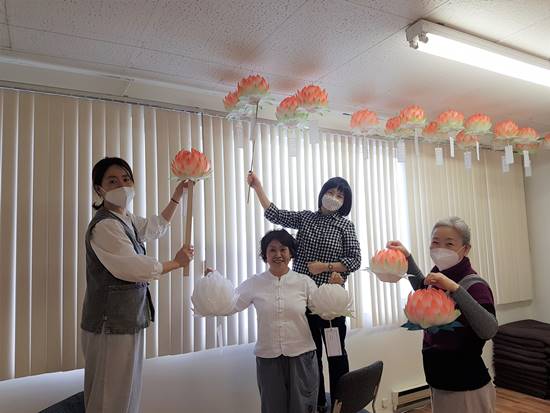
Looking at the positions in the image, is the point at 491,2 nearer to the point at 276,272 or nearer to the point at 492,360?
the point at 276,272

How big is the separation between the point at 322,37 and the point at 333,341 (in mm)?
1494

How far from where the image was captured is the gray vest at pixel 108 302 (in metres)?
1.70

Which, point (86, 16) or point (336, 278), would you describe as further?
point (336, 278)

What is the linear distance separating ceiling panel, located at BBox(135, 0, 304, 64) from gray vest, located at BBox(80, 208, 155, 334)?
0.86 meters

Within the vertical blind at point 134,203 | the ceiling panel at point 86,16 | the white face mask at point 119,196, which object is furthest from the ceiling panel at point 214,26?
the white face mask at point 119,196

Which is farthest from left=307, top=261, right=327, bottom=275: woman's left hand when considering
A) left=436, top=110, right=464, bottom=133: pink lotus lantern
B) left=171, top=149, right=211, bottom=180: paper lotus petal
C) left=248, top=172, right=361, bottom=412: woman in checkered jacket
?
left=436, top=110, right=464, bottom=133: pink lotus lantern

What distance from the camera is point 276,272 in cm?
221

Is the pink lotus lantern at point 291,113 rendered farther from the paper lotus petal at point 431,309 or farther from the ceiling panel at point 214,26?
the paper lotus petal at point 431,309

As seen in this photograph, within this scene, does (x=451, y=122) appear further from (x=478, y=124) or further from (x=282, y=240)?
(x=282, y=240)

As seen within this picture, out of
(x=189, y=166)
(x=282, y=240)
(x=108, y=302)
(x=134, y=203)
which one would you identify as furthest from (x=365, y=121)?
(x=108, y=302)

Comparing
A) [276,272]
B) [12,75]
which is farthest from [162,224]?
[12,75]

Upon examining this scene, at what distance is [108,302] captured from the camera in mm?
1704

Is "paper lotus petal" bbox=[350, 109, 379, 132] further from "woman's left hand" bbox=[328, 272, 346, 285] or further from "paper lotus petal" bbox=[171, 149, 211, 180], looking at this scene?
"paper lotus petal" bbox=[171, 149, 211, 180]

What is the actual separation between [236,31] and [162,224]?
1030 millimetres
